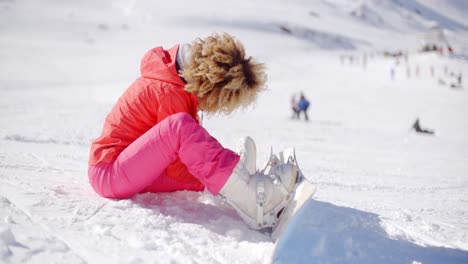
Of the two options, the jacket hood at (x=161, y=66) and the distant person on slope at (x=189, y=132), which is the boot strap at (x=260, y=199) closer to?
the distant person on slope at (x=189, y=132)

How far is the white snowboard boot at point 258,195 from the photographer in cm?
220

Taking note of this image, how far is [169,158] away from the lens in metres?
2.29

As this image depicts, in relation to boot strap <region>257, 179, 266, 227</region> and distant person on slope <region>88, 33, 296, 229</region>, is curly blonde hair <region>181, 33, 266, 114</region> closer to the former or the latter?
distant person on slope <region>88, 33, 296, 229</region>

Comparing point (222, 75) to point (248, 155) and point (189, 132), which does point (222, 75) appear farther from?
point (248, 155)

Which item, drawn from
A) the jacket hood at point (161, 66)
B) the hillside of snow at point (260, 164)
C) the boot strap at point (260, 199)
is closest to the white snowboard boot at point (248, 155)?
the hillside of snow at point (260, 164)

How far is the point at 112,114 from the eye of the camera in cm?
251

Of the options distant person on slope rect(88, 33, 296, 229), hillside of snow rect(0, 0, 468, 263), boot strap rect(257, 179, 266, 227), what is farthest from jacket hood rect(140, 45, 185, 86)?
boot strap rect(257, 179, 266, 227)

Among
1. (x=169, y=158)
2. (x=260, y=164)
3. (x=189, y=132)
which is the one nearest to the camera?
(x=189, y=132)

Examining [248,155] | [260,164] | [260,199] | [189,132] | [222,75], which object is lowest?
[260,164]

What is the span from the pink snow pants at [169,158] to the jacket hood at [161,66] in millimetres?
264

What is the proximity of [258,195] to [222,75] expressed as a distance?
0.71 meters

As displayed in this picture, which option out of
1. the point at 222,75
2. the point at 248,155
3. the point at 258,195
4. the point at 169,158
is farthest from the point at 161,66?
the point at 258,195

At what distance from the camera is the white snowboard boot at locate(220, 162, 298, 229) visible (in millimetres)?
2203

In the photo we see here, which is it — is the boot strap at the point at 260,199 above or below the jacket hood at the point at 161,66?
below
